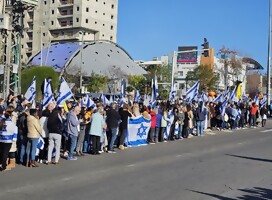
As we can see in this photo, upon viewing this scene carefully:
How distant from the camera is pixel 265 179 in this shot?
35.4 feet

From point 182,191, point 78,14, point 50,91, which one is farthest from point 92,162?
point 78,14

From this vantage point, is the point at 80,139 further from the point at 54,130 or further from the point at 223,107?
the point at 223,107

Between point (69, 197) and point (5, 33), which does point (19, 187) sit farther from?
point (5, 33)

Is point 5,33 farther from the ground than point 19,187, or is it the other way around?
point 5,33

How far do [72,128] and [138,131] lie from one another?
507 cm

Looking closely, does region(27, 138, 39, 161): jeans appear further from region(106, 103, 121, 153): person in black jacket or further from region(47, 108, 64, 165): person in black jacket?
region(106, 103, 121, 153): person in black jacket

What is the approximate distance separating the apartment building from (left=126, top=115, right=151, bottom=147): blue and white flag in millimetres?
90965

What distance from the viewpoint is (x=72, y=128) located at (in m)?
13.6

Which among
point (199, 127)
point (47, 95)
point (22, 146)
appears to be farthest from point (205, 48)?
point (22, 146)

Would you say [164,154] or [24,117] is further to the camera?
[164,154]

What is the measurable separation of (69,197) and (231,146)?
Answer: 36.2ft

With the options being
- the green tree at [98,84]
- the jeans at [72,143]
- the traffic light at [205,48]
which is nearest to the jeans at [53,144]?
the jeans at [72,143]

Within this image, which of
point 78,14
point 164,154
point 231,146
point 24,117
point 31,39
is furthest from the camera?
point 31,39

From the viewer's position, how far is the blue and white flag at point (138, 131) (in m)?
17.8
